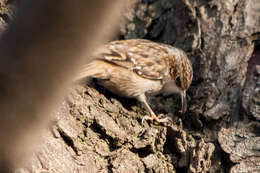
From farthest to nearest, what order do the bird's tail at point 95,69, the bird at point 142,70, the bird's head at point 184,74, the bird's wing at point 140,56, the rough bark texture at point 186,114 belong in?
the bird's head at point 184,74, the bird's wing at point 140,56, the bird at point 142,70, the bird's tail at point 95,69, the rough bark texture at point 186,114

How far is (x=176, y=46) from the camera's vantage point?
3.62 meters

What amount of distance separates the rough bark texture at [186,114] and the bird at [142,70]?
0.31 feet

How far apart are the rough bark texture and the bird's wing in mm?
199

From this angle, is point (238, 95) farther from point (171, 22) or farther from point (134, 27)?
point (134, 27)

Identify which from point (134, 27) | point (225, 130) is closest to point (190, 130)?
point (225, 130)

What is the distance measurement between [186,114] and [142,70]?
720 millimetres

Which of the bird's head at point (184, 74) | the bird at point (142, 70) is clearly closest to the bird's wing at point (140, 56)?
the bird at point (142, 70)

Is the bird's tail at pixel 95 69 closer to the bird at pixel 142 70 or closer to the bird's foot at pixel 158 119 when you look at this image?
the bird at pixel 142 70

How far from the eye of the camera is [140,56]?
356 centimetres

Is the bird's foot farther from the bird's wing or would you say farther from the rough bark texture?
the bird's wing

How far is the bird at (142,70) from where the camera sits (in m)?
3.10

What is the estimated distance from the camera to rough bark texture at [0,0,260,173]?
2.30 meters

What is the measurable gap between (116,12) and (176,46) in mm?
3092

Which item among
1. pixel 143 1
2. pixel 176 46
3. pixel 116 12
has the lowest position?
pixel 176 46
